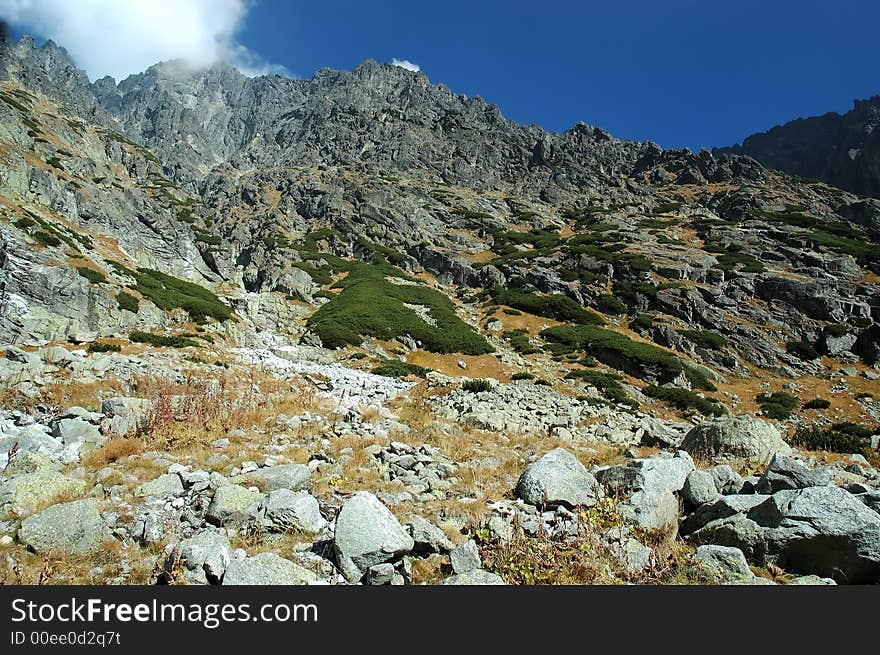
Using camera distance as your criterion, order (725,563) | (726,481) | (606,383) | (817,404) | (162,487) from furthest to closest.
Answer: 1. (817,404)
2. (606,383)
3. (726,481)
4. (162,487)
5. (725,563)

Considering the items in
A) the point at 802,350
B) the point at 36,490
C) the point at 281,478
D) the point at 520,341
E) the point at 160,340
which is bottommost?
the point at 281,478

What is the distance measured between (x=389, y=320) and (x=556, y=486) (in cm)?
2717

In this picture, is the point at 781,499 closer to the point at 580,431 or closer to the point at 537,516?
the point at 537,516

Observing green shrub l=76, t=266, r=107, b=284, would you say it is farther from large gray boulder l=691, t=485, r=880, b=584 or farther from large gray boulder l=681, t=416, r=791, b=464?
large gray boulder l=691, t=485, r=880, b=584

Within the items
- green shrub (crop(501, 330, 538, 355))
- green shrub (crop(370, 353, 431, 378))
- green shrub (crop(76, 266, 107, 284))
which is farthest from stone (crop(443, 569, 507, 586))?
green shrub (crop(501, 330, 538, 355))

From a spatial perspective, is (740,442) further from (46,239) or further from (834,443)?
(46,239)

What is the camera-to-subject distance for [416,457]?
750cm

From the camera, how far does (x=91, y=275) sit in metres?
22.8

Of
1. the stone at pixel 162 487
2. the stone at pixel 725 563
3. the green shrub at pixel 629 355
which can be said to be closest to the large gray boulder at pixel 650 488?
the stone at pixel 725 563


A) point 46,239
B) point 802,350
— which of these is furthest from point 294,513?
point 802,350

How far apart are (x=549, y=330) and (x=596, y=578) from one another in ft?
103

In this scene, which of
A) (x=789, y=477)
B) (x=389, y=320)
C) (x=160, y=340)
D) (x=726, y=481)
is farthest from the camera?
(x=389, y=320)

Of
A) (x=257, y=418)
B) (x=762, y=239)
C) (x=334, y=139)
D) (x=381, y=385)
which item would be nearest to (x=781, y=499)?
(x=257, y=418)

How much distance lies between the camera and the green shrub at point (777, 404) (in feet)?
78.7
